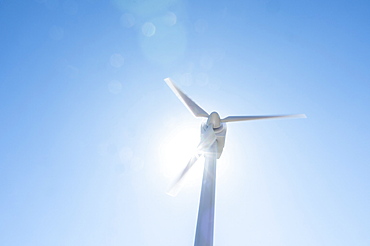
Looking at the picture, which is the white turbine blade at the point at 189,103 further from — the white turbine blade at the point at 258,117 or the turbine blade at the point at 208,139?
the turbine blade at the point at 208,139

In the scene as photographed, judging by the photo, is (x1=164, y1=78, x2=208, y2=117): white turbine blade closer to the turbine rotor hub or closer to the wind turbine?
the wind turbine

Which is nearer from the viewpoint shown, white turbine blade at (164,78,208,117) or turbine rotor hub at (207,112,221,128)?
turbine rotor hub at (207,112,221,128)

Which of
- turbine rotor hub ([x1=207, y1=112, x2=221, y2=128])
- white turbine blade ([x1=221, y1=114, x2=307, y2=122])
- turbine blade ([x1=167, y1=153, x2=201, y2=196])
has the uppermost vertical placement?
white turbine blade ([x1=221, y1=114, x2=307, y2=122])

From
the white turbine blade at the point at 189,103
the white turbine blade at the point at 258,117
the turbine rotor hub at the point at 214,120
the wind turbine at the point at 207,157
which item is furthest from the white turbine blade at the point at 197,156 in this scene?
the white turbine blade at the point at 189,103

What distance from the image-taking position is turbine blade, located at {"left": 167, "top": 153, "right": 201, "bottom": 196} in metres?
18.8

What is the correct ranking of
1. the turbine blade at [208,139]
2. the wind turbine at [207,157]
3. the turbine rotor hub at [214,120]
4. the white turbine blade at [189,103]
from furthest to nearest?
the white turbine blade at [189,103] < the turbine rotor hub at [214,120] < the turbine blade at [208,139] < the wind turbine at [207,157]

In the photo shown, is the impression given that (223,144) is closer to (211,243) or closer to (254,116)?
(254,116)

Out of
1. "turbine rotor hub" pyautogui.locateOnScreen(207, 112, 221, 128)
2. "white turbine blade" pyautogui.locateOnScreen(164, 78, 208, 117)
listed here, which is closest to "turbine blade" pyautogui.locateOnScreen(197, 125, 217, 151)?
"turbine rotor hub" pyautogui.locateOnScreen(207, 112, 221, 128)

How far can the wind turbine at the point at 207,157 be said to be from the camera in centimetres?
1406

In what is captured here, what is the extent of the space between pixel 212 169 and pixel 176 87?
8.11m

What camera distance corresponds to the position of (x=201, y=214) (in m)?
14.8

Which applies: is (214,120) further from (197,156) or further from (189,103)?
(189,103)

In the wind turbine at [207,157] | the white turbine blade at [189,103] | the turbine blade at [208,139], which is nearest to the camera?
the wind turbine at [207,157]

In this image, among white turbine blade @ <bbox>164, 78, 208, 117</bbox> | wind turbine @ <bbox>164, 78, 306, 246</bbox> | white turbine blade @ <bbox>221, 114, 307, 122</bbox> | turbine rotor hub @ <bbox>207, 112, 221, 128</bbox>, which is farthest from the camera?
white turbine blade @ <bbox>164, 78, 208, 117</bbox>
